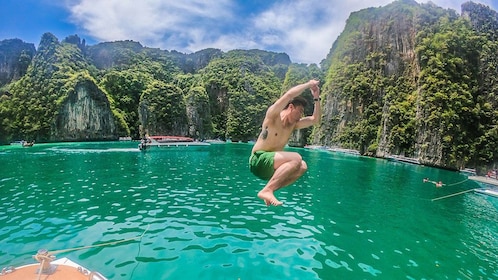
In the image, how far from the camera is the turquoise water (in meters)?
8.66

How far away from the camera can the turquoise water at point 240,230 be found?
28.4 feet

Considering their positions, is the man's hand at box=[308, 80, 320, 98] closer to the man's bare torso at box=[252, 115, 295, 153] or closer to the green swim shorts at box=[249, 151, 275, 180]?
the man's bare torso at box=[252, 115, 295, 153]

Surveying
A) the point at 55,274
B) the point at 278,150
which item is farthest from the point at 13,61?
the point at 278,150

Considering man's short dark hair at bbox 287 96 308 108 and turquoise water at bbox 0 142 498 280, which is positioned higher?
man's short dark hair at bbox 287 96 308 108

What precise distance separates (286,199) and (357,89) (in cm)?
6852

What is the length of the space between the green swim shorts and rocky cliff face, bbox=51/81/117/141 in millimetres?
88730

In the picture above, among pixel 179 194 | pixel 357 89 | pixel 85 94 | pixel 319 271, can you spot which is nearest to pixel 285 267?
pixel 319 271

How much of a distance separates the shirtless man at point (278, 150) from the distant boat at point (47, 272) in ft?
14.3

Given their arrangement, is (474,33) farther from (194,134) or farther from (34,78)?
(34,78)

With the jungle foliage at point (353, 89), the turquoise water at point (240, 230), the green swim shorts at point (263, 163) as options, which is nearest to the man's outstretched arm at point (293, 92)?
the green swim shorts at point (263, 163)

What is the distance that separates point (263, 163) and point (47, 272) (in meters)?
5.31

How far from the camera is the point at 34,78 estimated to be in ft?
274

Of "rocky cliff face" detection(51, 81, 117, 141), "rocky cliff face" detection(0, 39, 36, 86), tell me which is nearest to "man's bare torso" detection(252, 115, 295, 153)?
"rocky cliff face" detection(51, 81, 117, 141)

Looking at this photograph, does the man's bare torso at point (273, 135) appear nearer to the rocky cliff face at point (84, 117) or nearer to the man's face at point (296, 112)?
the man's face at point (296, 112)
